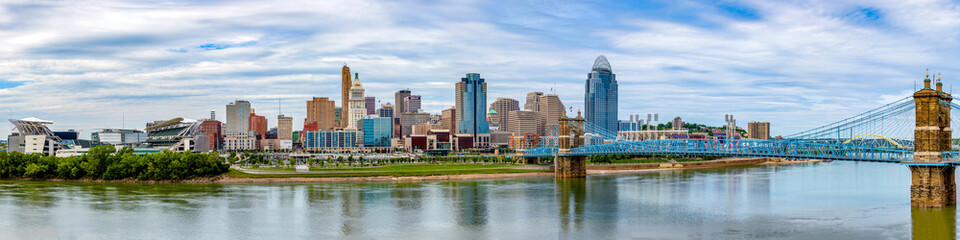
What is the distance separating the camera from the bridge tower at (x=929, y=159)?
35.9m

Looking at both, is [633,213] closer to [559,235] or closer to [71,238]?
[559,235]

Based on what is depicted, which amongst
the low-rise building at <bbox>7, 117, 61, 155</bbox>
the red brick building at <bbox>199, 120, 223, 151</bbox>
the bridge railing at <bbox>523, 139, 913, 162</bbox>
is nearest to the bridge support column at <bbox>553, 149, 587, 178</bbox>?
the bridge railing at <bbox>523, 139, 913, 162</bbox>

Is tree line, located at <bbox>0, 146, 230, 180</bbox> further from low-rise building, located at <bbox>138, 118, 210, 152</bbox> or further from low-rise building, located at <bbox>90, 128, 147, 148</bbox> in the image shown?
low-rise building, located at <bbox>90, 128, 147, 148</bbox>

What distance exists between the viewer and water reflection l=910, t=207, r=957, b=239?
30.2m

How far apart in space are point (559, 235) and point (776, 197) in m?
22.5

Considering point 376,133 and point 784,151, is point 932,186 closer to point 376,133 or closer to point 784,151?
point 784,151

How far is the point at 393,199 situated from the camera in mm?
46312

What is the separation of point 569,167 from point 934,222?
125 ft

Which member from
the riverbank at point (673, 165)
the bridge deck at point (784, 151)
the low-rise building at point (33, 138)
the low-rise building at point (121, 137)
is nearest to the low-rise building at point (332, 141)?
the low-rise building at point (121, 137)

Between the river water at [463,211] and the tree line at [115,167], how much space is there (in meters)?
2.60

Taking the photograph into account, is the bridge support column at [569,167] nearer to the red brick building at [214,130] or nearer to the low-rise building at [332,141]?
the low-rise building at [332,141]

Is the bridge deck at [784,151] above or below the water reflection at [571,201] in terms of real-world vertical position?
above

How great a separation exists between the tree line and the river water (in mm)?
2601

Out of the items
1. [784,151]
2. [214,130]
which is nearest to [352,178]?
[784,151]
